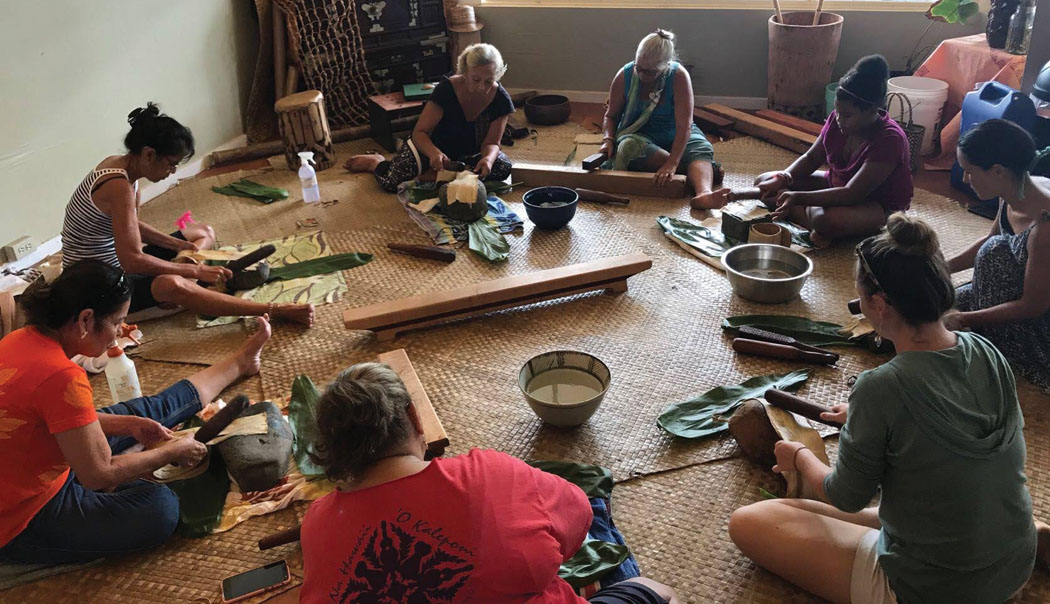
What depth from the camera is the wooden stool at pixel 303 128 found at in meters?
4.78

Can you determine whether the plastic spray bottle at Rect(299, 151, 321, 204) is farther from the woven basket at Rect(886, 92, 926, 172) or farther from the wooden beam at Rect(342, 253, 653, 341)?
the woven basket at Rect(886, 92, 926, 172)

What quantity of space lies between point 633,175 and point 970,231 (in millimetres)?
1732

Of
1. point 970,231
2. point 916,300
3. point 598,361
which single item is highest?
point 916,300

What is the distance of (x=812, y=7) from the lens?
5.31 m

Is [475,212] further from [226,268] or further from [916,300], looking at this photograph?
[916,300]

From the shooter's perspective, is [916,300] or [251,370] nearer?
[916,300]

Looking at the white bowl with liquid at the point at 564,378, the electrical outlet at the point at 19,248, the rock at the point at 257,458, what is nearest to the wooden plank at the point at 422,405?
the white bowl with liquid at the point at 564,378

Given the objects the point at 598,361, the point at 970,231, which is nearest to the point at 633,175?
the point at 970,231

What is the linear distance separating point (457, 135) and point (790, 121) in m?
2.35

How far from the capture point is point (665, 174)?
4.14 meters

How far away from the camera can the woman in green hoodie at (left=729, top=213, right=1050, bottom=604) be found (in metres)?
1.46

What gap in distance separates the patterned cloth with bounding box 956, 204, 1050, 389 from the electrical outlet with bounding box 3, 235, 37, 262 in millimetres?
4242

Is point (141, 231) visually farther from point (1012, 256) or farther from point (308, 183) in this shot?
point (1012, 256)

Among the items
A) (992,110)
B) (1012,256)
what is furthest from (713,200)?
(1012,256)
